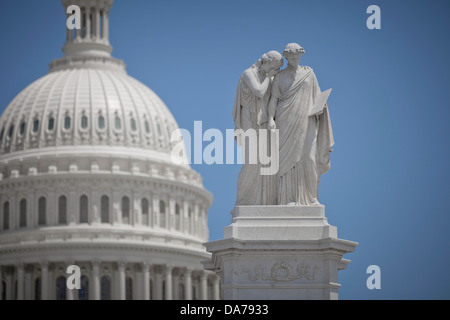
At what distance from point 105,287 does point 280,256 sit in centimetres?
12922

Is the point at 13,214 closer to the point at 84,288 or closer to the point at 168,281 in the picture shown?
the point at 84,288

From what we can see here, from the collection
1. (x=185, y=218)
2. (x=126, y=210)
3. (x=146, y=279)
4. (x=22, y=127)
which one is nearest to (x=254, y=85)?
(x=146, y=279)

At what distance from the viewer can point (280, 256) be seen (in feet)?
78.6

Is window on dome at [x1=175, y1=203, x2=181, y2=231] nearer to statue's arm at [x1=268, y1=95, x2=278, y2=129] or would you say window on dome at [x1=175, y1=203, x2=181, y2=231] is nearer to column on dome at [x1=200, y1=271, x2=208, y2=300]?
column on dome at [x1=200, y1=271, x2=208, y2=300]

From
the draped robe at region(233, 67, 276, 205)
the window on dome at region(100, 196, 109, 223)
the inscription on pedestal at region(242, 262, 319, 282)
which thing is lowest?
the inscription on pedestal at region(242, 262, 319, 282)

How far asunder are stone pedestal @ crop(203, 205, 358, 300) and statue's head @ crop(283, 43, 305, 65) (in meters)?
3.15

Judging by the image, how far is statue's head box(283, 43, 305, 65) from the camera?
25125mm

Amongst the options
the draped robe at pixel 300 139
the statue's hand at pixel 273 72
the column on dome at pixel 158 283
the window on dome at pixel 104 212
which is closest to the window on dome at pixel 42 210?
the window on dome at pixel 104 212

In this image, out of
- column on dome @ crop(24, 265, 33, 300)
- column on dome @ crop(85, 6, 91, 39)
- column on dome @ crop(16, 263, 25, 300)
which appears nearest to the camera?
column on dome @ crop(24, 265, 33, 300)

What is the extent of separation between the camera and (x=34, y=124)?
536 feet

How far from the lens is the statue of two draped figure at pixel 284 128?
971 inches

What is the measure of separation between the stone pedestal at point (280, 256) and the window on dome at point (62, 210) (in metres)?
132

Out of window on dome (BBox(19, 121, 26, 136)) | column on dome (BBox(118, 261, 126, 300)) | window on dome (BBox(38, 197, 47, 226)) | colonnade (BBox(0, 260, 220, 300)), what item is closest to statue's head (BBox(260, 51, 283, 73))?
colonnade (BBox(0, 260, 220, 300))
